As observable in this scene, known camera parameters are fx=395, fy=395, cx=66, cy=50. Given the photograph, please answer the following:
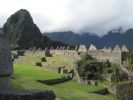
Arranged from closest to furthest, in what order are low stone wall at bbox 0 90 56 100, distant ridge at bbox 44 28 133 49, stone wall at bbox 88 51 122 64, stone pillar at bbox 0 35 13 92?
low stone wall at bbox 0 90 56 100 < stone pillar at bbox 0 35 13 92 < stone wall at bbox 88 51 122 64 < distant ridge at bbox 44 28 133 49

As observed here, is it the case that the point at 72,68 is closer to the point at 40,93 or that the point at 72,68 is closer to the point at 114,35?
the point at 40,93

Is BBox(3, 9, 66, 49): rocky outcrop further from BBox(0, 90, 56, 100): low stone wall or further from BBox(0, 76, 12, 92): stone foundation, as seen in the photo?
BBox(0, 90, 56, 100): low stone wall

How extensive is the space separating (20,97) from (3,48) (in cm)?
138

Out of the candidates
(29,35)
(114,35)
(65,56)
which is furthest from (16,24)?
(65,56)

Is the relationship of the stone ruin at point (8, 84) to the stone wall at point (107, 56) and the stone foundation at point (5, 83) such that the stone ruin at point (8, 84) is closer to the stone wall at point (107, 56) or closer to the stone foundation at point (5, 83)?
the stone foundation at point (5, 83)

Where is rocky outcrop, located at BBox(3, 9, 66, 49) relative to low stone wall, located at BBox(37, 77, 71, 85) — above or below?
above

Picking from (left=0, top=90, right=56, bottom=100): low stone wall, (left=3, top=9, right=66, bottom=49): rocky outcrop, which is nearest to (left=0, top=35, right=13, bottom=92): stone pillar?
(left=0, top=90, right=56, bottom=100): low stone wall

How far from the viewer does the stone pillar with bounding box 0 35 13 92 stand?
259 inches

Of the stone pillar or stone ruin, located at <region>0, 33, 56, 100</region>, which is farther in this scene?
the stone pillar

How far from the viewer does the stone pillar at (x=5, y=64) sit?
21.6 ft

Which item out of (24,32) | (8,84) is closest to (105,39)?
(24,32)

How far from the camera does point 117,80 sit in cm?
4497

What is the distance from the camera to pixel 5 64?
21.9ft

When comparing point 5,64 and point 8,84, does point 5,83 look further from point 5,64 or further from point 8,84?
point 5,64
